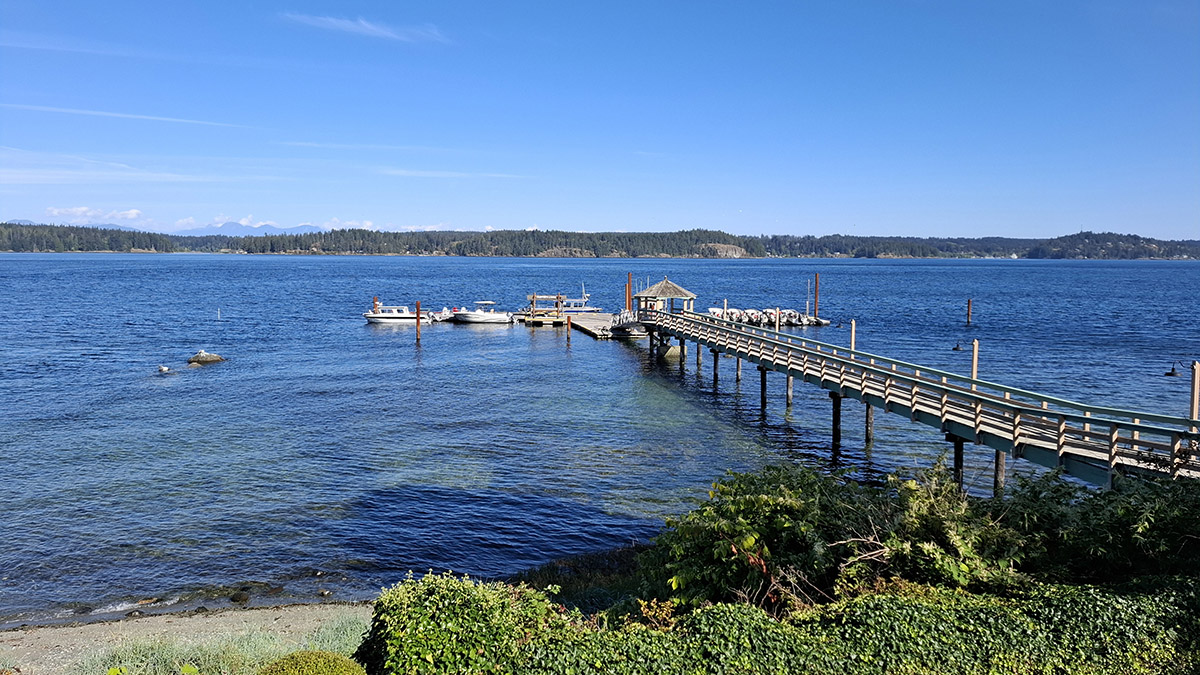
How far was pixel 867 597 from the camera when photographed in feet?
31.2

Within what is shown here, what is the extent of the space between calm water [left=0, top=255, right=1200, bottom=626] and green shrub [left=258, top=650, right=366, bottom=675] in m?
8.63

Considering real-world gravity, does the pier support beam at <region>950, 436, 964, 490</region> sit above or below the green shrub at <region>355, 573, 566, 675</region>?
below

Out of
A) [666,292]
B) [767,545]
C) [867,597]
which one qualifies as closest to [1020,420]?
[767,545]

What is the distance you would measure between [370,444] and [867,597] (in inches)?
837

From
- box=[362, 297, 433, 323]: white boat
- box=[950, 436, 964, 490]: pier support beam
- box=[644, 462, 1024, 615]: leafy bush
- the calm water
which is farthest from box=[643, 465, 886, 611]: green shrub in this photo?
box=[362, 297, 433, 323]: white boat

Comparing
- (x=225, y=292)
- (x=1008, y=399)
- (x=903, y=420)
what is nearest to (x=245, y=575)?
(x=1008, y=399)

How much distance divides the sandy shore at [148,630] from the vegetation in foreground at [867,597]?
2.84 meters

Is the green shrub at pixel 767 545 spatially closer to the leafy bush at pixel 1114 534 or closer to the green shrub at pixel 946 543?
the green shrub at pixel 946 543

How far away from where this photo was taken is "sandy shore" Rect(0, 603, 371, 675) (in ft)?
43.5

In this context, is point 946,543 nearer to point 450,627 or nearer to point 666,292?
point 450,627

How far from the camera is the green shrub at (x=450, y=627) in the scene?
27.4ft

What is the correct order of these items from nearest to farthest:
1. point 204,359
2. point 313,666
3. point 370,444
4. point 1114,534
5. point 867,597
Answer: point 313,666, point 867,597, point 1114,534, point 370,444, point 204,359

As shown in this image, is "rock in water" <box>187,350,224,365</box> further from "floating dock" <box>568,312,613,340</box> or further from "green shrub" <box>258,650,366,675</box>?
"green shrub" <box>258,650,366,675</box>

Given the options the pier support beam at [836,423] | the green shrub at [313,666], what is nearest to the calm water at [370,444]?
the pier support beam at [836,423]
